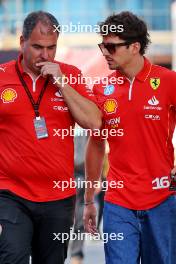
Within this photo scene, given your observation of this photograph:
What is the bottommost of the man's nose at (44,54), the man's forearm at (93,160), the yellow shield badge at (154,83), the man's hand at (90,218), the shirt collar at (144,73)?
the man's hand at (90,218)

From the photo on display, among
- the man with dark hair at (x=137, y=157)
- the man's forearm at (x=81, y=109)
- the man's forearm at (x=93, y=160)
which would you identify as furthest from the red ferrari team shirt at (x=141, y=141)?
the man's forearm at (x=93, y=160)

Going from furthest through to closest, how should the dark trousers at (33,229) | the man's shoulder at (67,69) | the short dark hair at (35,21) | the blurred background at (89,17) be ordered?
the blurred background at (89,17)
the man's shoulder at (67,69)
the short dark hair at (35,21)
the dark trousers at (33,229)

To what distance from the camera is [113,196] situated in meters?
6.36

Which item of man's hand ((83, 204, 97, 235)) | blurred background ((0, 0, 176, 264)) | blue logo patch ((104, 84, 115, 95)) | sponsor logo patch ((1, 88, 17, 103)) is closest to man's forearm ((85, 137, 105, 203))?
man's hand ((83, 204, 97, 235))

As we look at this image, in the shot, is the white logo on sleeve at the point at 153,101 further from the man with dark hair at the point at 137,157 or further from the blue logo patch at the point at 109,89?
the blue logo patch at the point at 109,89

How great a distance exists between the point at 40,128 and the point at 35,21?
74 centimetres

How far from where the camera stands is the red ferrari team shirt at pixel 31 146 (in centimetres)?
607

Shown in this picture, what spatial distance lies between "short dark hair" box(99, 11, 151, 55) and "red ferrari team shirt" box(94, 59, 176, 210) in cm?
31

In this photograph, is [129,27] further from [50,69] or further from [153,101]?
[50,69]

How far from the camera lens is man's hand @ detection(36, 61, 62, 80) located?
6021mm

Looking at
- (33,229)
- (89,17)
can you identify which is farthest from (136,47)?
(89,17)

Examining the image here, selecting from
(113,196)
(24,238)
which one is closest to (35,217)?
(24,238)

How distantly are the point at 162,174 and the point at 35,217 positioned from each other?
3.04 ft

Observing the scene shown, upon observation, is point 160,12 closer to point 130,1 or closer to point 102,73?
point 130,1
